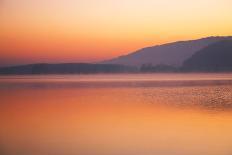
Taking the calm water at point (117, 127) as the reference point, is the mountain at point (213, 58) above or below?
above

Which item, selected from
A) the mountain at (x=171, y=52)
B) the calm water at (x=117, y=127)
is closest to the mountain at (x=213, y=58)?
the mountain at (x=171, y=52)

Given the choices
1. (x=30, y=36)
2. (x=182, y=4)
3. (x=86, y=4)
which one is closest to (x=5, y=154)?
(x=86, y=4)

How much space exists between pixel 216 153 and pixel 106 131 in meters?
1.18

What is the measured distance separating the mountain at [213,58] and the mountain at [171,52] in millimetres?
117

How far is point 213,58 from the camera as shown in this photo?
6680mm

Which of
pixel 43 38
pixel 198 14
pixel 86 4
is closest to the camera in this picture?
pixel 86 4

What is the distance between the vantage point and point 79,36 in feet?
20.7

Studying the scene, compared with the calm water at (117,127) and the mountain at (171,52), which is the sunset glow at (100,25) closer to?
the mountain at (171,52)

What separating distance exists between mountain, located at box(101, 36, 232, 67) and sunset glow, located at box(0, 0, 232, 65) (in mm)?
103

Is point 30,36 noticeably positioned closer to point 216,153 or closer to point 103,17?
point 103,17

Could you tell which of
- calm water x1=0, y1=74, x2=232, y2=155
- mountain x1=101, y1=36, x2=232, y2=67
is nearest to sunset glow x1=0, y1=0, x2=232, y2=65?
mountain x1=101, y1=36, x2=232, y2=67

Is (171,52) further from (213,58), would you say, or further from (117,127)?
(117,127)

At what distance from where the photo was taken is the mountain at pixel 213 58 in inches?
252

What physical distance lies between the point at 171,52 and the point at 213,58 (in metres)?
0.89
